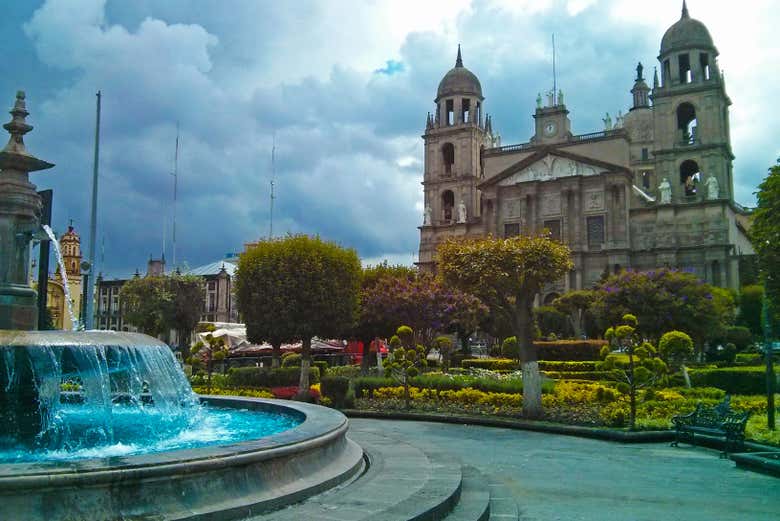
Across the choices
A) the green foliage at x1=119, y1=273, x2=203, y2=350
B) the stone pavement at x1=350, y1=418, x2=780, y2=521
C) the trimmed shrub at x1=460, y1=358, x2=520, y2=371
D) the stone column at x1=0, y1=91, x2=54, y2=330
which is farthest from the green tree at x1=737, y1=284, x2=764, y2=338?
the stone column at x1=0, y1=91, x2=54, y2=330

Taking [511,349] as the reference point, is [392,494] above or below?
below

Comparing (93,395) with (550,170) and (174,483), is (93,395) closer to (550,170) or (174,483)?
(174,483)

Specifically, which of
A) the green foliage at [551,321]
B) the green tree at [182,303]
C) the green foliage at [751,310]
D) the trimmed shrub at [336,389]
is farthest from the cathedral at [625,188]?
the trimmed shrub at [336,389]

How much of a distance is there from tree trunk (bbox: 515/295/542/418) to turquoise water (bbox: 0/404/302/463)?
6.23 m

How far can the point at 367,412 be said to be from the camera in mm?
15930

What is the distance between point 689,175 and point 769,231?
46219 mm

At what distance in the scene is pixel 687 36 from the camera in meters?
53.3

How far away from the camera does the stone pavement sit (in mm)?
6711

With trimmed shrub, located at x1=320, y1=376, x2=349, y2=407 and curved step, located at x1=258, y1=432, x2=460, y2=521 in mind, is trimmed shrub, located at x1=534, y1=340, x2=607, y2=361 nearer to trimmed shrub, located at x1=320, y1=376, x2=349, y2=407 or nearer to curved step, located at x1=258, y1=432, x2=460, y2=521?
trimmed shrub, located at x1=320, y1=376, x2=349, y2=407

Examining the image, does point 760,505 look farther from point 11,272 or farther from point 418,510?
point 11,272

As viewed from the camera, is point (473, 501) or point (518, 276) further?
point (518, 276)

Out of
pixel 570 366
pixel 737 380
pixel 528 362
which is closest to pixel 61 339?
pixel 528 362

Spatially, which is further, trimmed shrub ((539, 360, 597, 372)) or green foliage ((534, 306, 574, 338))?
green foliage ((534, 306, 574, 338))

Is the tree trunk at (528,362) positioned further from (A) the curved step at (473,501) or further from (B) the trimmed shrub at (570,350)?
(B) the trimmed shrub at (570,350)
